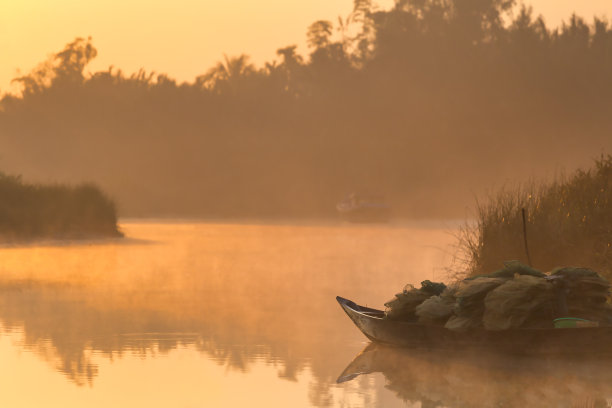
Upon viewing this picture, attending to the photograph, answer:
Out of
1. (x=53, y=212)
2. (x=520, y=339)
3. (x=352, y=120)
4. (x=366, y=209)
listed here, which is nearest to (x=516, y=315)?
(x=520, y=339)

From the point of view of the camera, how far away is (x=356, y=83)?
92500 millimetres

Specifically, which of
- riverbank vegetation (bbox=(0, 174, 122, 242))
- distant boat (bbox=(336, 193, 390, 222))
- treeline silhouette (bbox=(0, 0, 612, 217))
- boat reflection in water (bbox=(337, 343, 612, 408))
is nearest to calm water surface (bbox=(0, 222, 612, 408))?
boat reflection in water (bbox=(337, 343, 612, 408))

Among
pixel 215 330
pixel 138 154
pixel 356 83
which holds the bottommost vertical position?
pixel 215 330

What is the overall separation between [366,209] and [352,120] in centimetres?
2790

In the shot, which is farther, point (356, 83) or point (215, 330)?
point (356, 83)

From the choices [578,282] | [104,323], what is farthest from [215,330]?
[578,282]

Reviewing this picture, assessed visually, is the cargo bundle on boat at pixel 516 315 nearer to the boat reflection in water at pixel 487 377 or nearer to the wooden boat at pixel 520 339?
the wooden boat at pixel 520 339

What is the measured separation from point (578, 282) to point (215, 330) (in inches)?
205

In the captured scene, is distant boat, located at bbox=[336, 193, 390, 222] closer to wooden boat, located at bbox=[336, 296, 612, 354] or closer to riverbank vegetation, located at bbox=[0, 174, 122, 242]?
riverbank vegetation, located at bbox=[0, 174, 122, 242]

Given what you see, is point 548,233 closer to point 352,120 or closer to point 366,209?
point 366,209

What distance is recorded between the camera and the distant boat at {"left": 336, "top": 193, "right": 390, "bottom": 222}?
6334cm

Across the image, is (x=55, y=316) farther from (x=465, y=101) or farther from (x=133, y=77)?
(x=133, y=77)

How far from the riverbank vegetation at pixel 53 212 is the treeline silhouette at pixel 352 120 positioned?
118 ft

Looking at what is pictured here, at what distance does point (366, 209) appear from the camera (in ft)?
208
